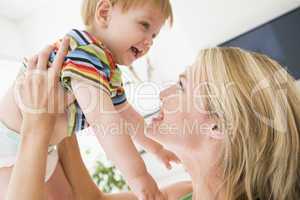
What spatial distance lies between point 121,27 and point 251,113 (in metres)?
0.50

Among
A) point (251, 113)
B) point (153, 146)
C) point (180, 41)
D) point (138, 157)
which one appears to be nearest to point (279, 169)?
point (251, 113)

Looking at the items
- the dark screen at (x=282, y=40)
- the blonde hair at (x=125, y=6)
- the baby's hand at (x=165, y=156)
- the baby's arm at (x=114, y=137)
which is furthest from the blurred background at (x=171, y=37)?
the baby's arm at (x=114, y=137)

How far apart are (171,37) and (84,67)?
1.93 m

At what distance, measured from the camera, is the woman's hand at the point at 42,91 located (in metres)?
0.90

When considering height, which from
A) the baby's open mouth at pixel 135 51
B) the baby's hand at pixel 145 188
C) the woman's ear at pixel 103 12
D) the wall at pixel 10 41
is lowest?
the baby's hand at pixel 145 188

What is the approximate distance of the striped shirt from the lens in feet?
2.94

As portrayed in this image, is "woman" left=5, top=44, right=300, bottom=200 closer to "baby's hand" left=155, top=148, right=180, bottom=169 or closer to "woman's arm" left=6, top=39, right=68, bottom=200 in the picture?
"baby's hand" left=155, top=148, right=180, bottom=169

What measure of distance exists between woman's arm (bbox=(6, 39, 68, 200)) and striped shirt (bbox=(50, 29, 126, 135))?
0.10 feet

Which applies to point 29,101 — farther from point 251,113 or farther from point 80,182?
point 251,113

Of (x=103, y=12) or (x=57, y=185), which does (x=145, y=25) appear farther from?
(x=57, y=185)

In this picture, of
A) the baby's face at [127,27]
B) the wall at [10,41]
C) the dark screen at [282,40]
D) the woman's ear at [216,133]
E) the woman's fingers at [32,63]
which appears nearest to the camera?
the woman's ear at [216,133]

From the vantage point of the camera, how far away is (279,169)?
775 millimetres

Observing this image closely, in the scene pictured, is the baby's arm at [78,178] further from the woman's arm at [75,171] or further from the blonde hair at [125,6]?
the blonde hair at [125,6]

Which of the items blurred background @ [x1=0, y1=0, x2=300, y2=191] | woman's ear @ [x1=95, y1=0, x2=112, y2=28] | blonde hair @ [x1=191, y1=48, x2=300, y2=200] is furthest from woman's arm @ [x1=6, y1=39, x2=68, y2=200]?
blurred background @ [x1=0, y1=0, x2=300, y2=191]
